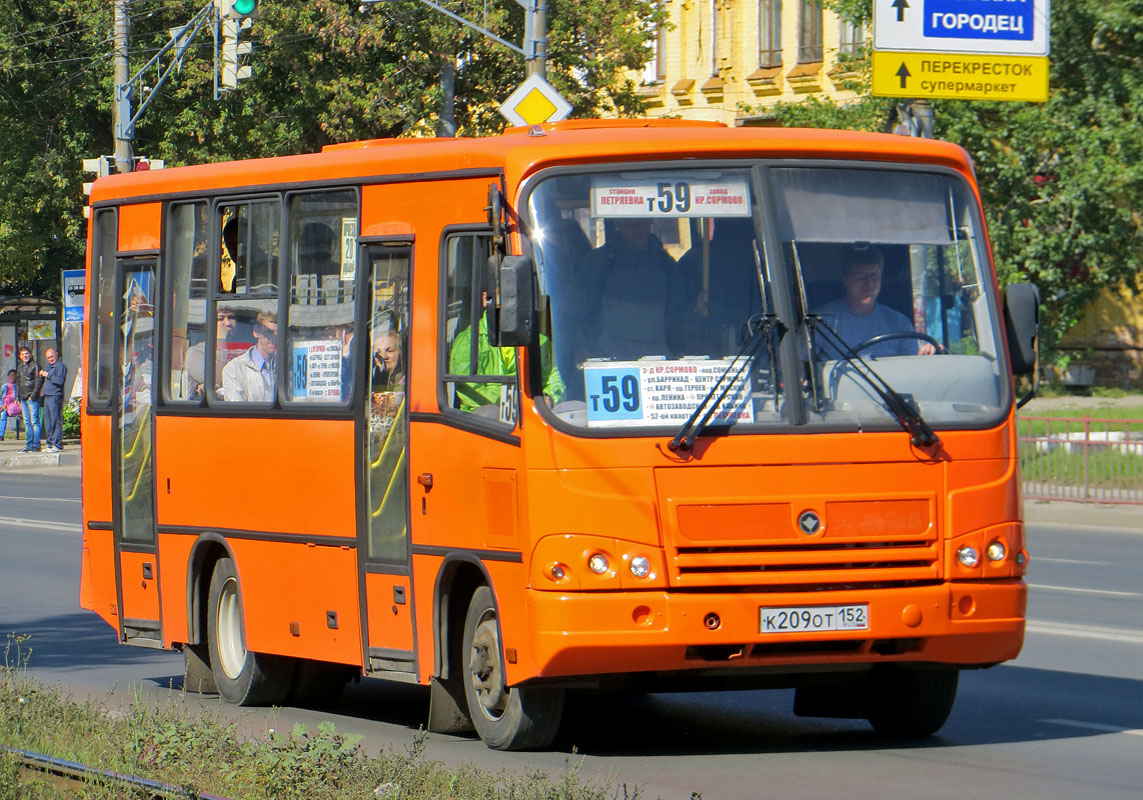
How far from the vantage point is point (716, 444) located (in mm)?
8352

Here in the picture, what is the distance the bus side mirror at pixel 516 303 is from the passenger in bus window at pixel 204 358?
3.27m

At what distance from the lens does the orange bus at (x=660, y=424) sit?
8242mm

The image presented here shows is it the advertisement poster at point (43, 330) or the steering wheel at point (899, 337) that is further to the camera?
the advertisement poster at point (43, 330)

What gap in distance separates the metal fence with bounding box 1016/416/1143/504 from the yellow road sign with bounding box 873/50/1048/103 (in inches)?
309

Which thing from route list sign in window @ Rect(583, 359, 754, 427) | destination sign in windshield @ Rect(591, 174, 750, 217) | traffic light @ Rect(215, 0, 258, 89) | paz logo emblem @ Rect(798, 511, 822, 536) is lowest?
paz logo emblem @ Rect(798, 511, 822, 536)

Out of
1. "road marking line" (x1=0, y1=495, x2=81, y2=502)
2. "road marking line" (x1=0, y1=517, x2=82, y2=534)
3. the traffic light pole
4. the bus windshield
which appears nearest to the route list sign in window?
the bus windshield

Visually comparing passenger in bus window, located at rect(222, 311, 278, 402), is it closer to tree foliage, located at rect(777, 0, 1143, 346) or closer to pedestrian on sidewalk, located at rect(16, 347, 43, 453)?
tree foliage, located at rect(777, 0, 1143, 346)

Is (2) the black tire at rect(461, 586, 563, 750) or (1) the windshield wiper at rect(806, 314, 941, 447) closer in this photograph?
(1) the windshield wiper at rect(806, 314, 941, 447)

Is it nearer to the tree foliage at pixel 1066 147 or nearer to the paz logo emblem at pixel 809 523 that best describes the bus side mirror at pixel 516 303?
the paz logo emblem at pixel 809 523

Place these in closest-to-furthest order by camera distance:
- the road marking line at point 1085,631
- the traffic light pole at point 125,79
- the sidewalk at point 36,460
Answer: the road marking line at point 1085,631 < the traffic light pole at point 125,79 < the sidewalk at point 36,460

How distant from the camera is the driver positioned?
8.64 m

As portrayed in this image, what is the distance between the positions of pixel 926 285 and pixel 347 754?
329cm

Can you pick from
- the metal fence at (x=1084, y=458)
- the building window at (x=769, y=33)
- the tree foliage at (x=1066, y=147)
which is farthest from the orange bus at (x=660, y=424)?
the building window at (x=769, y=33)

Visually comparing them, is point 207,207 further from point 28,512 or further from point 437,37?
point 437,37
